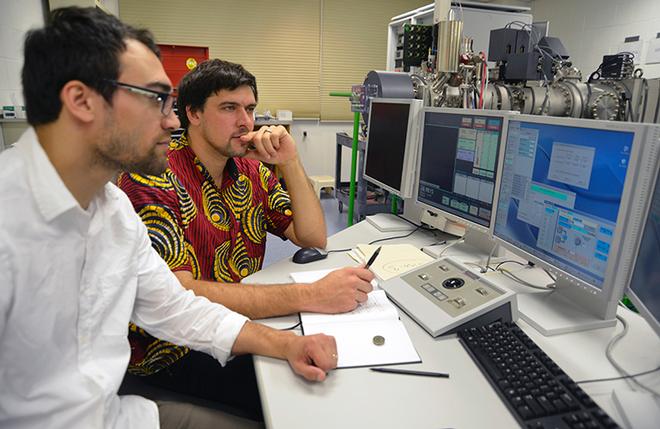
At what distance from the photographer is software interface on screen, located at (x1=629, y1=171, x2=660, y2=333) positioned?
77 centimetres

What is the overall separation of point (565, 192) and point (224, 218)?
1.01m

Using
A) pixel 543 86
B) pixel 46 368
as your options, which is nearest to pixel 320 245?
pixel 46 368

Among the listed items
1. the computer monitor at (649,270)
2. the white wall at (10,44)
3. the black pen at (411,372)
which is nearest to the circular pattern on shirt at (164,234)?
the black pen at (411,372)

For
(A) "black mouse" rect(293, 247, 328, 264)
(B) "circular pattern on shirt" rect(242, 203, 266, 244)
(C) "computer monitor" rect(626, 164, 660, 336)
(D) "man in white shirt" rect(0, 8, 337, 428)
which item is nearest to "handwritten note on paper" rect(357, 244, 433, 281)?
(A) "black mouse" rect(293, 247, 328, 264)

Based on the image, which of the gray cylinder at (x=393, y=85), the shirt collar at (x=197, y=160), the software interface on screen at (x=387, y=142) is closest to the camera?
the shirt collar at (x=197, y=160)

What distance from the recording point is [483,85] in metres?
2.28

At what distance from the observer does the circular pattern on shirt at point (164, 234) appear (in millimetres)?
1132

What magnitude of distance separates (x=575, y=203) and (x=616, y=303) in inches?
10.0

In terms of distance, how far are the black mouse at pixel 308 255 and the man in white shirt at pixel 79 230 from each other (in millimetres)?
513

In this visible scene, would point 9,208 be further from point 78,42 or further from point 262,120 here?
point 262,120

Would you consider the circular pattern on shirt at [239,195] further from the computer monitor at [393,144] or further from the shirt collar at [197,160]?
the computer monitor at [393,144]

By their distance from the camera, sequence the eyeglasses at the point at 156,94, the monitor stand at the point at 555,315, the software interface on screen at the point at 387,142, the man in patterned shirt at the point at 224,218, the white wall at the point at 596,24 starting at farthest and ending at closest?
the white wall at the point at 596,24 < the software interface on screen at the point at 387,142 < the man in patterned shirt at the point at 224,218 < the monitor stand at the point at 555,315 < the eyeglasses at the point at 156,94

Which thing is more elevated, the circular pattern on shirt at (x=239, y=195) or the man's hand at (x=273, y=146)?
the man's hand at (x=273, y=146)

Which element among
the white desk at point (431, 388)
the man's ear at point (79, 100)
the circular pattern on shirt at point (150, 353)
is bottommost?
the circular pattern on shirt at point (150, 353)
